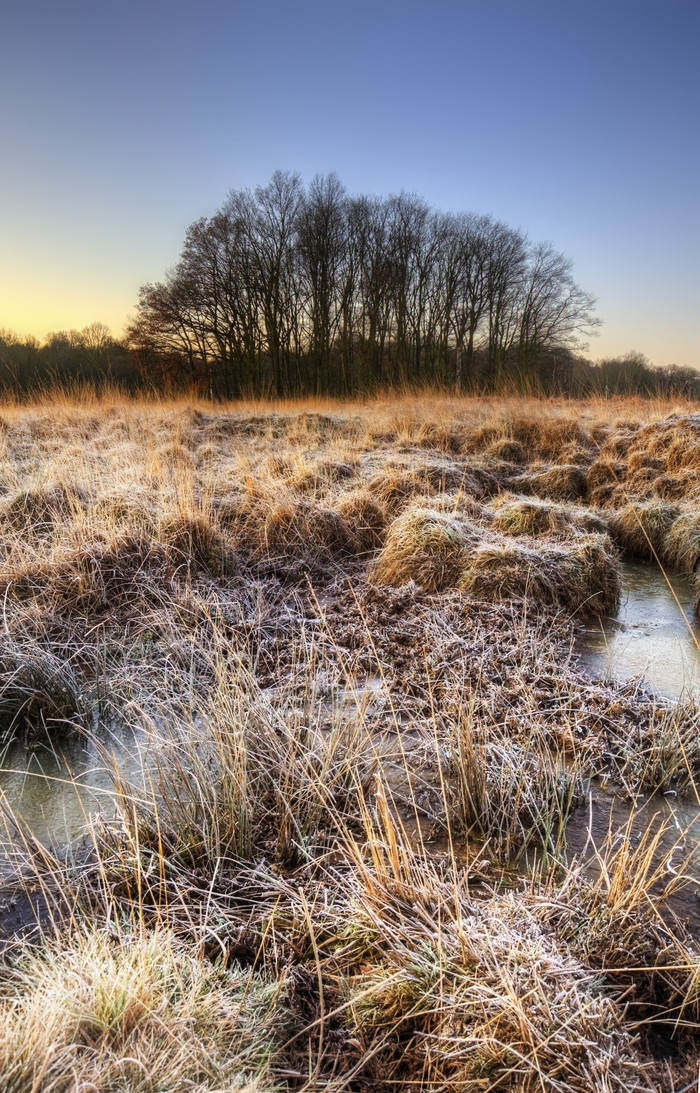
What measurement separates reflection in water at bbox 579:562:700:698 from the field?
0.20 metres

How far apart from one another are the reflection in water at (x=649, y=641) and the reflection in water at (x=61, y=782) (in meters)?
2.46

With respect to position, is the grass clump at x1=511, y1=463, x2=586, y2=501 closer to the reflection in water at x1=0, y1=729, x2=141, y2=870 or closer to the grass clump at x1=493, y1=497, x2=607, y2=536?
the grass clump at x1=493, y1=497, x2=607, y2=536

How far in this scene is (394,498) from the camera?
5.19m

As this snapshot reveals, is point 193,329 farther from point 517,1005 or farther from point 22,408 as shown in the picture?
point 517,1005

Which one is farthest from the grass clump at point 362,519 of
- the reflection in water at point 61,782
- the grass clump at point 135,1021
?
the grass clump at point 135,1021

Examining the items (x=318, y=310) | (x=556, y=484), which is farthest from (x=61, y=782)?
(x=318, y=310)

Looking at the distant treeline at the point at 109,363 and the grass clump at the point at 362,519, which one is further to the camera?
the distant treeline at the point at 109,363

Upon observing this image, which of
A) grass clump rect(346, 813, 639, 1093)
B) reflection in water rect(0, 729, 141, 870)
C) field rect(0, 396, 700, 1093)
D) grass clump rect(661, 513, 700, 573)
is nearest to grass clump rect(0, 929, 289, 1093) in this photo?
field rect(0, 396, 700, 1093)

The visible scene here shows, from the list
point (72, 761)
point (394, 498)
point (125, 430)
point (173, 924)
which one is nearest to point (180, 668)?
point (72, 761)

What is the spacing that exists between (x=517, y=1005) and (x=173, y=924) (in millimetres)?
855

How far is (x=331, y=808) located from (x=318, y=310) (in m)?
21.2

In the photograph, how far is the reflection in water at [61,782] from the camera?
1944 millimetres

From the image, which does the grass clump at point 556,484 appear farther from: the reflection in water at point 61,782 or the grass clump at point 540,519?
the reflection in water at point 61,782

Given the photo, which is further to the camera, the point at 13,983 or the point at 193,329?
the point at 193,329
